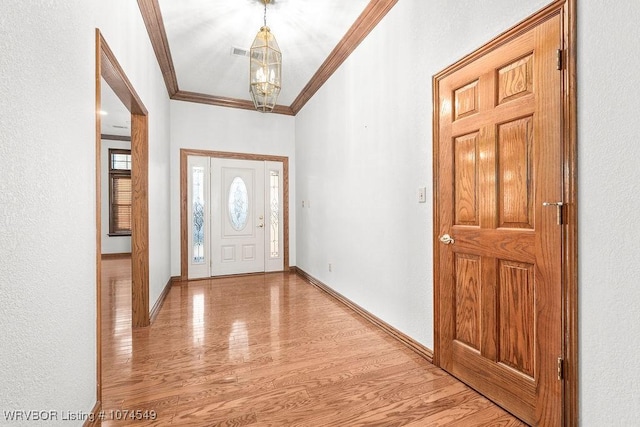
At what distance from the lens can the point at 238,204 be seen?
5.10m

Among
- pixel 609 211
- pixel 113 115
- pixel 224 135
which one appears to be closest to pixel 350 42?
pixel 224 135

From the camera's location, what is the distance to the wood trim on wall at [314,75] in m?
2.69

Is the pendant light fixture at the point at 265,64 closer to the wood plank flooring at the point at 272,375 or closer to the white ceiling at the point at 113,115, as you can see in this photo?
the wood plank flooring at the point at 272,375

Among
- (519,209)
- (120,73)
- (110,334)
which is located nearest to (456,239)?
(519,209)

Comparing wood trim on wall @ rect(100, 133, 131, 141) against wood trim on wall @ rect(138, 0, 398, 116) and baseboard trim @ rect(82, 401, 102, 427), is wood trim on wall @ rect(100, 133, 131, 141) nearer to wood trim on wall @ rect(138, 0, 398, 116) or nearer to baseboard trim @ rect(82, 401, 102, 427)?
wood trim on wall @ rect(138, 0, 398, 116)

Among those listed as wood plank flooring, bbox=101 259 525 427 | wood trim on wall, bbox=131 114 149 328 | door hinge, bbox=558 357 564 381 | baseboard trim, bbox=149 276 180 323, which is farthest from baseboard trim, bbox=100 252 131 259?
door hinge, bbox=558 357 564 381

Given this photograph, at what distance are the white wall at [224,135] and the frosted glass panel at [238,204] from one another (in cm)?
57

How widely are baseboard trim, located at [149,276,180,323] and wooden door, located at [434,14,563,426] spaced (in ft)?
8.82

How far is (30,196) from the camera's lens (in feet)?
3.39

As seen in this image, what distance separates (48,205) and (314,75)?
3611 mm

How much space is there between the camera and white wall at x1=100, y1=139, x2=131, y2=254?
696cm

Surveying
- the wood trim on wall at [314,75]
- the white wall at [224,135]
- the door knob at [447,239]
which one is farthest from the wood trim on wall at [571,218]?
the white wall at [224,135]

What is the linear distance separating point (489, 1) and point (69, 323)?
8.87 ft

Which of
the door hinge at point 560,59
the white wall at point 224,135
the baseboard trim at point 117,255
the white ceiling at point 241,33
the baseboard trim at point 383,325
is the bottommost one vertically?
the baseboard trim at point 383,325
